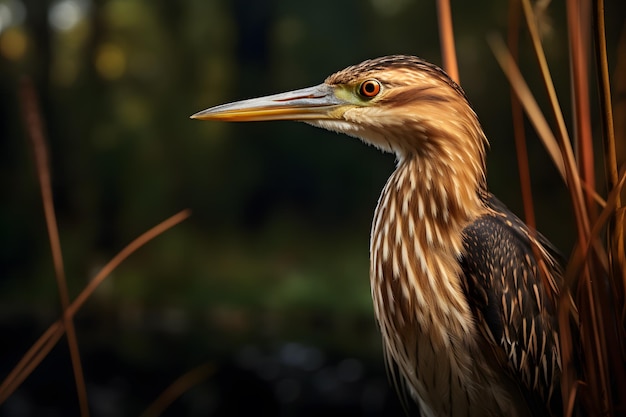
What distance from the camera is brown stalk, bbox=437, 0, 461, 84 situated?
62 centimetres

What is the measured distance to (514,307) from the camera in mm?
664

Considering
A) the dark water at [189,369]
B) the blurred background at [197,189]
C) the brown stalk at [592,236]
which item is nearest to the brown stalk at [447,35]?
the brown stalk at [592,236]

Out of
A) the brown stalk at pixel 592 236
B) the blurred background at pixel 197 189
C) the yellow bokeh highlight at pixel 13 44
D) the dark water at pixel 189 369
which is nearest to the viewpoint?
the brown stalk at pixel 592 236

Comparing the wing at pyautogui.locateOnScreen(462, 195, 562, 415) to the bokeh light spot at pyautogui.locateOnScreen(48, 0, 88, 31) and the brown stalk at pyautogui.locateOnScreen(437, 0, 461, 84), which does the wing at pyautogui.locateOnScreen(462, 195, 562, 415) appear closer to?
the brown stalk at pyautogui.locateOnScreen(437, 0, 461, 84)

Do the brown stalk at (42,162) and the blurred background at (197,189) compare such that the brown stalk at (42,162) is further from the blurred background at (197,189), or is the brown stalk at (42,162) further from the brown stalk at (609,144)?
the blurred background at (197,189)

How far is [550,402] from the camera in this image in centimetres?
67

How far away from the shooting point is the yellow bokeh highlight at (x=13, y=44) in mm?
4123

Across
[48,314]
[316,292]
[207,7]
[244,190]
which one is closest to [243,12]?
[207,7]

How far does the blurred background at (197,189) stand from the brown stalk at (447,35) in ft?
9.76

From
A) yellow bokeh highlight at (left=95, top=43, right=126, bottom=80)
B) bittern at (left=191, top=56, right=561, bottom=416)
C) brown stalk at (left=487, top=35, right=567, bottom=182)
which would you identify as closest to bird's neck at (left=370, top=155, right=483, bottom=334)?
bittern at (left=191, top=56, right=561, bottom=416)

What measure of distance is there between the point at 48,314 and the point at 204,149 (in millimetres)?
1210

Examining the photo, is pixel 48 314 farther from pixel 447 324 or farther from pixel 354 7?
pixel 447 324

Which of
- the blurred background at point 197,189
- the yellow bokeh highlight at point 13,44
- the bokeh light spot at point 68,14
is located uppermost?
the bokeh light spot at point 68,14

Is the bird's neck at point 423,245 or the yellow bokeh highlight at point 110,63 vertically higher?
the yellow bokeh highlight at point 110,63
